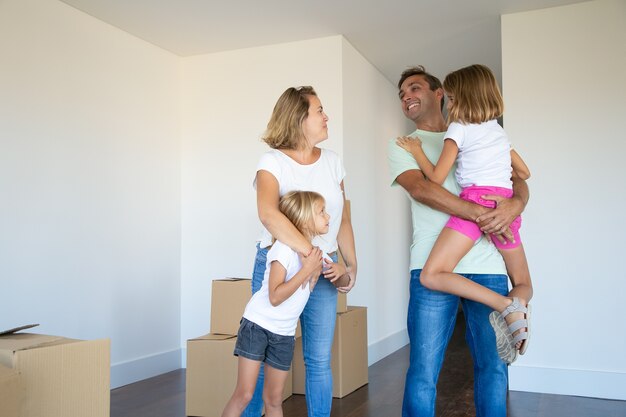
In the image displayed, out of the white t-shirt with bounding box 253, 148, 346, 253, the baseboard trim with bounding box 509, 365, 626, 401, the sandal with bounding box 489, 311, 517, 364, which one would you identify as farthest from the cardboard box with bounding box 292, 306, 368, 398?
the sandal with bounding box 489, 311, 517, 364

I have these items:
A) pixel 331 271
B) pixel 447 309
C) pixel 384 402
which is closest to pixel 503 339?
pixel 447 309

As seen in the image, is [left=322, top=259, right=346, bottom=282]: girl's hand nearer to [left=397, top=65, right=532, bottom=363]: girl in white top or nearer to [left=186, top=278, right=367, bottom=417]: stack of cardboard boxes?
[left=397, top=65, right=532, bottom=363]: girl in white top

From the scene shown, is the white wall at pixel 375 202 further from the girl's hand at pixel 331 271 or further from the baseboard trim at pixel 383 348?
the girl's hand at pixel 331 271

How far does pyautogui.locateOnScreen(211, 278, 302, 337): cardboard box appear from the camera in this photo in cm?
312

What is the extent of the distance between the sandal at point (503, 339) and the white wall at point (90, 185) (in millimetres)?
2536

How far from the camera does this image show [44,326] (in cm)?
335

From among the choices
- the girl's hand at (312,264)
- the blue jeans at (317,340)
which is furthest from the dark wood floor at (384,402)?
the girl's hand at (312,264)

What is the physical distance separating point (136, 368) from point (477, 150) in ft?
9.70

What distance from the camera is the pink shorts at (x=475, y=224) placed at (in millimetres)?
1798

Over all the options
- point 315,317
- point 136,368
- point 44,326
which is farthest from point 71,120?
point 315,317

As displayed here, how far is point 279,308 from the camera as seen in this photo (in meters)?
1.86

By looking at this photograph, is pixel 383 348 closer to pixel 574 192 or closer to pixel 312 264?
pixel 574 192

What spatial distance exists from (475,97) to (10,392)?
1.50 m

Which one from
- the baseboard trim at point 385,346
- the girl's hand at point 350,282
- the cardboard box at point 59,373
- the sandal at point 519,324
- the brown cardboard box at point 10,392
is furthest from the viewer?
the baseboard trim at point 385,346
